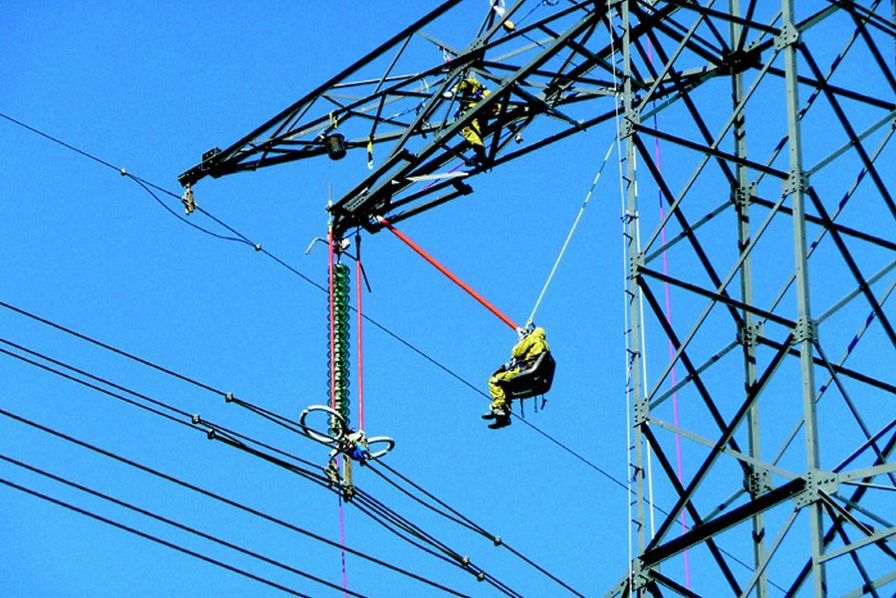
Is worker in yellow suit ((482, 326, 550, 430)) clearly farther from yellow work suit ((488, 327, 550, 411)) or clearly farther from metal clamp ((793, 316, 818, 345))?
metal clamp ((793, 316, 818, 345))

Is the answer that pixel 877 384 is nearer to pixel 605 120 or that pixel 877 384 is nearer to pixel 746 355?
pixel 746 355

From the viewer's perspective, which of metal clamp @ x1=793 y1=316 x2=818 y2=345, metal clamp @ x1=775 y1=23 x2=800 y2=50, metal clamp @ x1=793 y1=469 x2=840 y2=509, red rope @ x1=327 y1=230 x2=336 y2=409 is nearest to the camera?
metal clamp @ x1=793 y1=469 x2=840 y2=509

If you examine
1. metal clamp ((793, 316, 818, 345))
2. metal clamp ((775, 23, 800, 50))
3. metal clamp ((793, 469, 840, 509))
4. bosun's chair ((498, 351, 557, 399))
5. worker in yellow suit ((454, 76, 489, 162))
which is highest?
worker in yellow suit ((454, 76, 489, 162))

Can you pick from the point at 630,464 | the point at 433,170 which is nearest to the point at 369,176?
the point at 433,170

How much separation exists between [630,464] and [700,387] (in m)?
1.50

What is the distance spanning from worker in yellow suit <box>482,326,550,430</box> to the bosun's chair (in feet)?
0.17

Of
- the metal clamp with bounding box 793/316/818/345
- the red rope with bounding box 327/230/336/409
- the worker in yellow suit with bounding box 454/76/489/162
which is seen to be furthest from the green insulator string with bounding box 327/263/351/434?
the metal clamp with bounding box 793/316/818/345

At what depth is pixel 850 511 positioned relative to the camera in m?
21.3

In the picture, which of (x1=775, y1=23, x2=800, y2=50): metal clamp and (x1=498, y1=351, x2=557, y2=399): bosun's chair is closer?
(x1=775, y1=23, x2=800, y2=50): metal clamp

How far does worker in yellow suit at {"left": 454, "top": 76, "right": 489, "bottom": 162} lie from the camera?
88.4ft

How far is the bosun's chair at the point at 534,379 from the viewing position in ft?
87.0

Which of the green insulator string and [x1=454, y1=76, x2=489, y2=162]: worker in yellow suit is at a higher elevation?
[x1=454, y1=76, x2=489, y2=162]: worker in yellow suit

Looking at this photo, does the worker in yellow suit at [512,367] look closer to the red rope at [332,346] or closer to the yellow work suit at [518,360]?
the yellow work suit at [518,360]

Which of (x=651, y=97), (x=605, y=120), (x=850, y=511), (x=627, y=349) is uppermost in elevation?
(x=605, y=120)
